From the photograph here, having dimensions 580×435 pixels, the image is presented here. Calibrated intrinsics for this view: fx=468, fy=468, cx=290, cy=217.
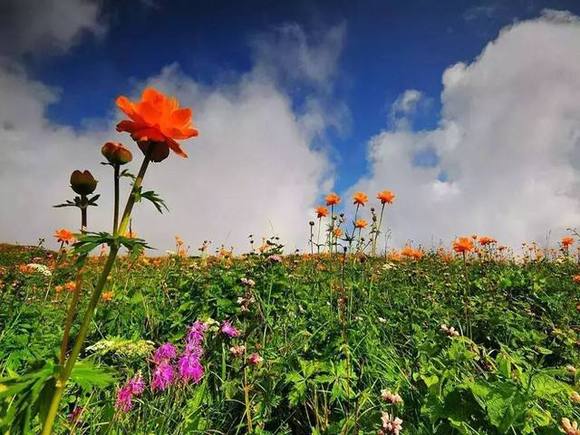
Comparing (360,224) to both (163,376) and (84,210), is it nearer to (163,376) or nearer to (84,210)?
(163,376)

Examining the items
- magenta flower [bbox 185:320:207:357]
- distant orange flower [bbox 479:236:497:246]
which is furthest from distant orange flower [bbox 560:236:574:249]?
magenta flower [bbox 185:320:207:357]

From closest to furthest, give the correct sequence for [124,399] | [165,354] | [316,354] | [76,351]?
[76,351]
[124,399]
[165,354]
[316,354]

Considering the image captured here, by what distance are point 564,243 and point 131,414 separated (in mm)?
7655

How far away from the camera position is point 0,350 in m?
2.86

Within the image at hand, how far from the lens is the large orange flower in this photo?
1.14 meters

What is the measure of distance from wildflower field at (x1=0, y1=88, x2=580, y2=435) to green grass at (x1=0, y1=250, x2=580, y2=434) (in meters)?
0.01

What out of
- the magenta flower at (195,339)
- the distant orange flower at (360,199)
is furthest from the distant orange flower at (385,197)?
the magenta flower at (195,339)

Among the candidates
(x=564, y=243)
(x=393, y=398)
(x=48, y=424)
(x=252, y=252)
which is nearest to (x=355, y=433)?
(x=393, y=398)

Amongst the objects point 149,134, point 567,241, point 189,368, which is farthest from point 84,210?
point 567,241

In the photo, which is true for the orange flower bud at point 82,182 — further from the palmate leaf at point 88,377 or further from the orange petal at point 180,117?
the palmate leaf at point 88,377

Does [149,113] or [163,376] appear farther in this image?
[163,376]

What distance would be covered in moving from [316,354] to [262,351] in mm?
382

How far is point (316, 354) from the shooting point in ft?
8.81

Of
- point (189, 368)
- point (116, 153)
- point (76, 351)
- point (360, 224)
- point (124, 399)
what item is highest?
point (360, 224)
